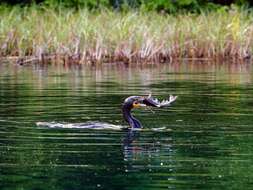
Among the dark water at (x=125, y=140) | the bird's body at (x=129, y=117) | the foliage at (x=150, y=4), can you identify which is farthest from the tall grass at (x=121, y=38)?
the bird's body at (x=129, y=117)

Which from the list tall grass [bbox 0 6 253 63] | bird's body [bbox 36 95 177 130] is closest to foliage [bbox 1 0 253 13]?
tall grass [bbox 0 6 253 63]

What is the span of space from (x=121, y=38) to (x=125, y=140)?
15948 mm

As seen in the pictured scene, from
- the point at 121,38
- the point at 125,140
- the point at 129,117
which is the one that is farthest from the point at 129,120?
the point at 121,38

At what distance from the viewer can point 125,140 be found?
12805 millimetres

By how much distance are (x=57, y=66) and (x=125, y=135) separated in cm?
1543

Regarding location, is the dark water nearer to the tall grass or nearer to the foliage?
the tall grass

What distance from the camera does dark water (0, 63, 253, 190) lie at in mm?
10156

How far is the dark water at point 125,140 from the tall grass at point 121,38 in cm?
683

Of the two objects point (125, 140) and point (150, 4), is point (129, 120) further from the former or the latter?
point (150, 4)

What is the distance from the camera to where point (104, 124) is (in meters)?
13.9

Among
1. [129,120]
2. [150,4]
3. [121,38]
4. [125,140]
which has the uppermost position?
[150,4]

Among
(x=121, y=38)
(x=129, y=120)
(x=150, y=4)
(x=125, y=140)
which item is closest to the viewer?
(x=125, y=140)

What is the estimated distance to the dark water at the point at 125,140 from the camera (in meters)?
10.2

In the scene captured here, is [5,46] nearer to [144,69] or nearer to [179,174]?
[144,69]
